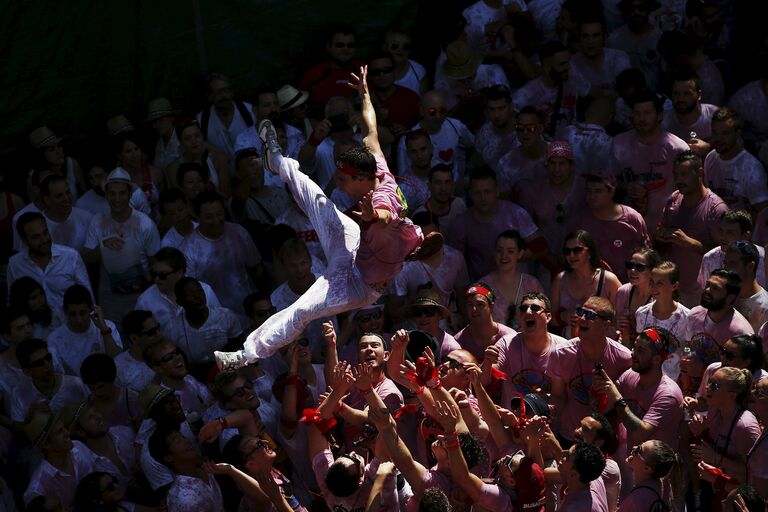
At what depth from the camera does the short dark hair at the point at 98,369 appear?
10383mm

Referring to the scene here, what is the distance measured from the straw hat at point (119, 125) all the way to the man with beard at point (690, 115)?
446 cm

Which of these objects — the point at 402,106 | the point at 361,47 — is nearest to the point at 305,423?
the point at 402,106

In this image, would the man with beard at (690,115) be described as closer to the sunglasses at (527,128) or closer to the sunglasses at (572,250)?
the sunglasses at (527,128)

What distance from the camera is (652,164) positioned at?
11891mm

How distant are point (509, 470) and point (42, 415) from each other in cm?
340

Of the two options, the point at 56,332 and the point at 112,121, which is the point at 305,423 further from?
the point at 112,121

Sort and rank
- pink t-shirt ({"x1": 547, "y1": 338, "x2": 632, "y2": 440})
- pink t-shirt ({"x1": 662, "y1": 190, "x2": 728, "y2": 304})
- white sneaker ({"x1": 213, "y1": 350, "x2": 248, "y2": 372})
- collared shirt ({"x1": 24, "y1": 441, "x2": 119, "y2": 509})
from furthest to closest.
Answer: pink t-shirt ({"x1": 662, "y1": 190, "x2": 728, "y2": 304})
pink t-shirt ({"x1": 547, "y1": 338, "x2": 632, "y2": 440})
collared shirt ({"x1": 24, "y1": 441, "x2": 119, "y2": 509})
white sneaker ({"x1": 213, "y1": 350, "x2": 248, "y2": 372})

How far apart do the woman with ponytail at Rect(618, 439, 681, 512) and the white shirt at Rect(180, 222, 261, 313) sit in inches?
161

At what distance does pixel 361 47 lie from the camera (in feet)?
45.2

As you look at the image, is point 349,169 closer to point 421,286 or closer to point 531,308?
point 531,308

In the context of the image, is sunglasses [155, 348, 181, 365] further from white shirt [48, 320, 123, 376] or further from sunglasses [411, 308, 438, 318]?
sunglasses [411, 308, 438, 318]

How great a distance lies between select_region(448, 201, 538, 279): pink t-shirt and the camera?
1154cm

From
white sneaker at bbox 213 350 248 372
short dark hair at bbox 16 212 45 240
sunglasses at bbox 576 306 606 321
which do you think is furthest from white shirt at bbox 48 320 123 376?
sunglasses at bbox 576 306 606 321

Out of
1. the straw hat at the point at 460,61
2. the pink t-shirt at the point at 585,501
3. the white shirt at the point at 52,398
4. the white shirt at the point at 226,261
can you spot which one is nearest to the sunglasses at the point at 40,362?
the white shirt at the point at 52,398
